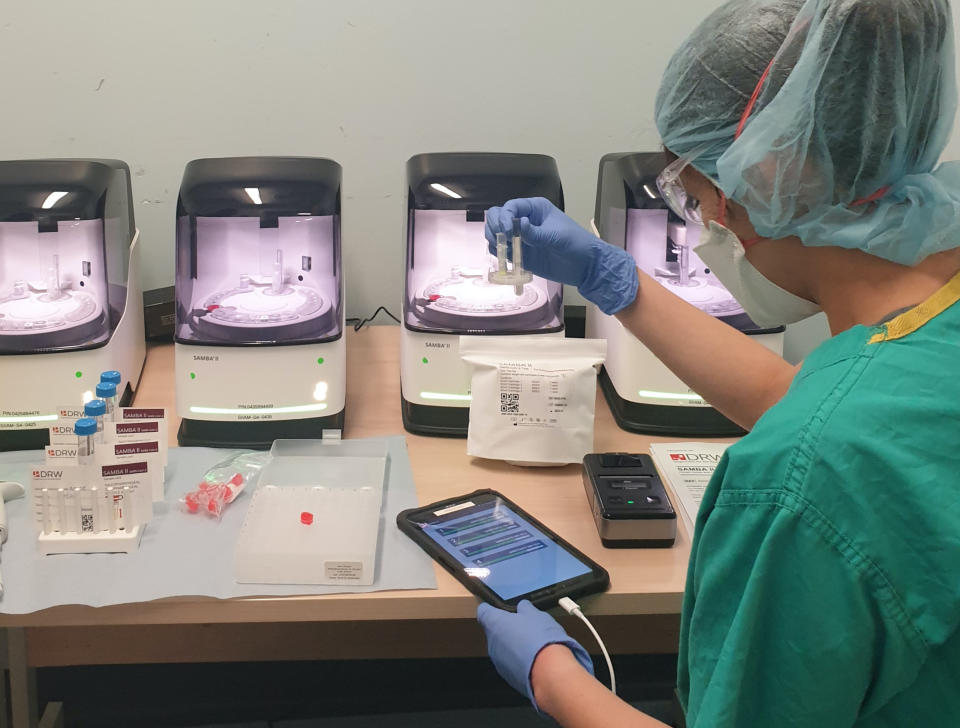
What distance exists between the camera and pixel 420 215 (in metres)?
1.59

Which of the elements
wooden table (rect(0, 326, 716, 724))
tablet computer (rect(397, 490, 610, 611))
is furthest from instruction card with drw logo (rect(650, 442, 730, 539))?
tablet computer (rect(397, 490, 610, 611))

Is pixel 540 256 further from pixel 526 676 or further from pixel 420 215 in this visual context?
pixel 526 676

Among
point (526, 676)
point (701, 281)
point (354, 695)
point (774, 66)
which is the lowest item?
point (354, 695)

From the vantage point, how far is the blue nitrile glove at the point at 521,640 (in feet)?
3.38

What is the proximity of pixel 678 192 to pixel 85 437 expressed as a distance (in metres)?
0.80

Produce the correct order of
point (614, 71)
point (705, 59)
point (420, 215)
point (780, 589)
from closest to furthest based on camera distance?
point (780, 589) < point (705, 59) < point (420, 215) < point (614, 71)

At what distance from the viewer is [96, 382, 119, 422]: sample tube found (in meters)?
1.29

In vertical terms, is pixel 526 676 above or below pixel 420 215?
below

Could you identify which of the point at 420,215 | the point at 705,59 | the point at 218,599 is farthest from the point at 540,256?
the point at 218,599

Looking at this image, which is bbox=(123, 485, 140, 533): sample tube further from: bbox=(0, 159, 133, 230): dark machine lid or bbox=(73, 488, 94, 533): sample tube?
bbox=(0, 159, 133, 230): dark machine lid

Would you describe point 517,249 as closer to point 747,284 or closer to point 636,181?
point 636,181

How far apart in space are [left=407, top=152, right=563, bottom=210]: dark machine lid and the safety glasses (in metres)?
0.54

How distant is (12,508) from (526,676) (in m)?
0.76

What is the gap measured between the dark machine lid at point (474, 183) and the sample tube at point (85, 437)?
638mm
